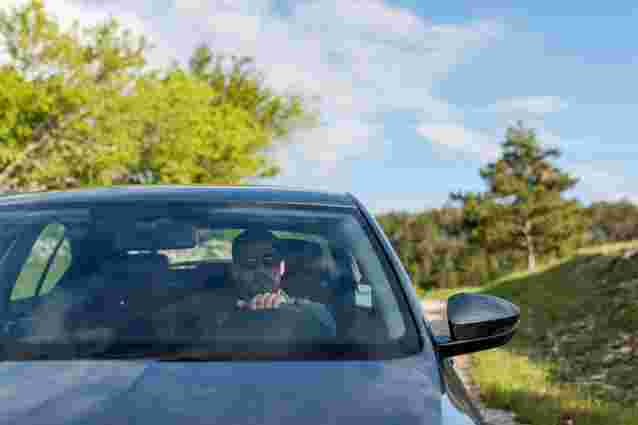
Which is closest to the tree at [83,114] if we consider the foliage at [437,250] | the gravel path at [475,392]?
the gravel path at [475,392]

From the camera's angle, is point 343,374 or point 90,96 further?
point 90,96

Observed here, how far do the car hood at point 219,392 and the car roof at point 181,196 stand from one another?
0.91m

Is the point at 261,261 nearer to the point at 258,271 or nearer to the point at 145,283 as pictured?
the point at 258,271

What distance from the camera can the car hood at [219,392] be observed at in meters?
2.00

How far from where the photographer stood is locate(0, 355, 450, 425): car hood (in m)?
2.00

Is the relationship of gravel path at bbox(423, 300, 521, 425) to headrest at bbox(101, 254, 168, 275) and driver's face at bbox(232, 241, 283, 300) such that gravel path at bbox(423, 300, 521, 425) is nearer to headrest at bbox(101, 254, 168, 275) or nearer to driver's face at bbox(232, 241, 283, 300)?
driver's face at bbox(232, 241, 283, 300)

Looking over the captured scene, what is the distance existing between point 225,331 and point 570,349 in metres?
9.85

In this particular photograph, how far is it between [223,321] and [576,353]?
31.0ft

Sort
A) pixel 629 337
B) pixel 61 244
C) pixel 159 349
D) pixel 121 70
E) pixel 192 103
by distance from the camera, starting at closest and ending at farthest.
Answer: pixel 159 349
pixel 61 244
pixel 629 337
pixel 121 70
pixel 192 103

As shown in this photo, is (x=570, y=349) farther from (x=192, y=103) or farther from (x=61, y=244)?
(x=192, y=103)

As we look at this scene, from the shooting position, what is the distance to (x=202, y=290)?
2.95m

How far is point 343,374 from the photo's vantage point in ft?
7.54

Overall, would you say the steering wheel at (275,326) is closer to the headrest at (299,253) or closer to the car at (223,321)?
the car at (223,321)

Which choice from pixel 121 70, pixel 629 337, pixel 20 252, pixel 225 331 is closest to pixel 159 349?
pixel 225 331
